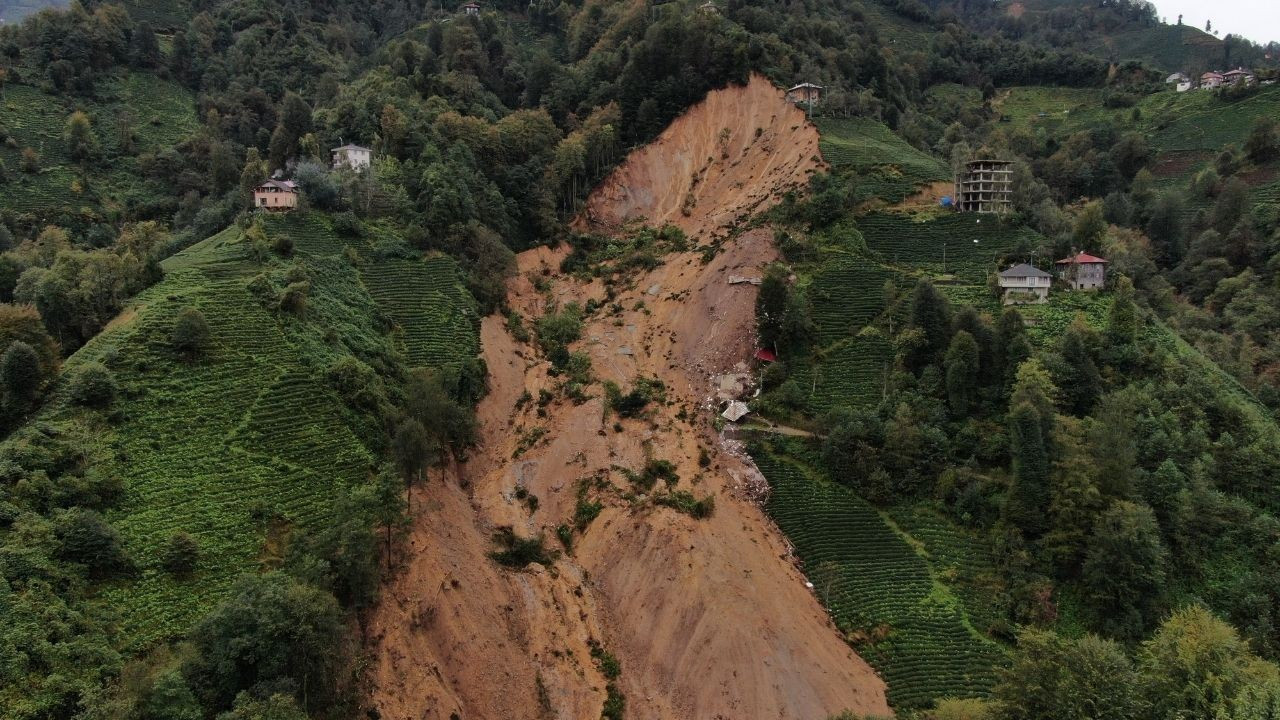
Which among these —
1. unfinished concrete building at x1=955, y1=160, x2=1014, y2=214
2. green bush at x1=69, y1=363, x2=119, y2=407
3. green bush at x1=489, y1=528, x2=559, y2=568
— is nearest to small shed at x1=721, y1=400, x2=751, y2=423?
green bush at x1=489, y1=528, x2=559, y2=568

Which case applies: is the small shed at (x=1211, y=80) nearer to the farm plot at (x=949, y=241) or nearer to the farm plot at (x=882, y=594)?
the farm plot at (x=949, y=241)

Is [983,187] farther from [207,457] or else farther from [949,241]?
[207,457]

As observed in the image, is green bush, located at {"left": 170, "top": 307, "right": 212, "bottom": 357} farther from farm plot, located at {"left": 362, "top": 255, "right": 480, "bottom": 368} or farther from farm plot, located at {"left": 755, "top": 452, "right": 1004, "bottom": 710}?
farm plot, located at {"left": 755, "top": 452, "right": 1004, "bottom": 710}

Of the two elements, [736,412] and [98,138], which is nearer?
[736,412]

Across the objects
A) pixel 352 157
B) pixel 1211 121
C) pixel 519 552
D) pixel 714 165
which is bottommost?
pixel 519 552

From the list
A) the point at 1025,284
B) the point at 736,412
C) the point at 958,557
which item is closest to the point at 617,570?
the point at 736,412

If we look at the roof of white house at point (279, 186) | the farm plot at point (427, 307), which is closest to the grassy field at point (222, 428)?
the farm plot at point (427, 307)

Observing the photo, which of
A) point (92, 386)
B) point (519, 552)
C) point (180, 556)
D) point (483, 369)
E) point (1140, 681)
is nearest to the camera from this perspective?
point (1140, 681)
